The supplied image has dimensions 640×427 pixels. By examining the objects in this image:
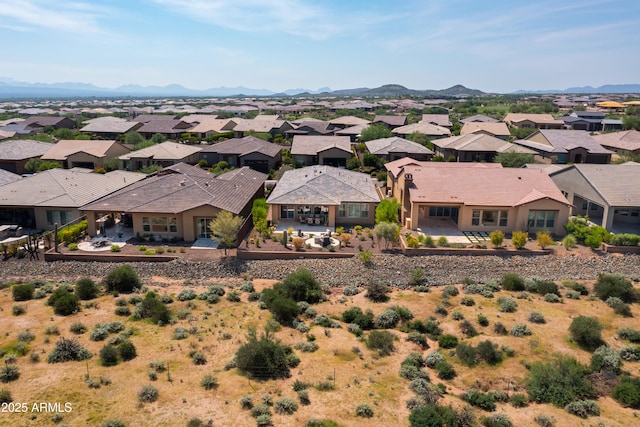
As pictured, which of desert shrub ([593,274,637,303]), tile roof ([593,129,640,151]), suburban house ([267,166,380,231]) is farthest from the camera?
tile roof ([593,129,640,151])

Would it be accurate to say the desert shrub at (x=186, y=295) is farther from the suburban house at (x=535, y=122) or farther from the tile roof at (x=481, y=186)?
the suburban house at (x=535, y=122)

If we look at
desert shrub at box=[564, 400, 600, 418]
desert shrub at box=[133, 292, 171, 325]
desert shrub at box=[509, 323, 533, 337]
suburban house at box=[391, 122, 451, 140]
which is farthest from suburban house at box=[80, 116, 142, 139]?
desert shrub at box=[564, 400, 600, 418]

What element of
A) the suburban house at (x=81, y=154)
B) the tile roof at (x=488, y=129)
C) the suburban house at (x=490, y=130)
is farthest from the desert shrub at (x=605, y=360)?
the tile roof at (x=488, y=129)

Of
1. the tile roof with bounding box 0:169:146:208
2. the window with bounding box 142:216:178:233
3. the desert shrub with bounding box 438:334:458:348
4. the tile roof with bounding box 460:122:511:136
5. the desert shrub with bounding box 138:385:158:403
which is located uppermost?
the tile roof with bounding box 460:122:511:136

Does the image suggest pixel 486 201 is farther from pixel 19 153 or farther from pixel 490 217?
pixel 19 153

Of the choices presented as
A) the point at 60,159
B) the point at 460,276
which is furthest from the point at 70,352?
the point at 60,159

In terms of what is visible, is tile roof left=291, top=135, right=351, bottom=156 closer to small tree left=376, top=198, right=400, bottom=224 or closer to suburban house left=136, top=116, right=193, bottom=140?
small tree left=376, top=198, right=400, bottom=224
